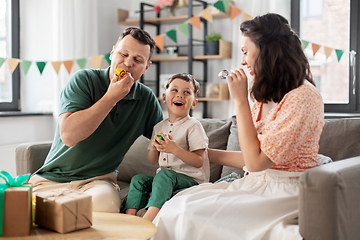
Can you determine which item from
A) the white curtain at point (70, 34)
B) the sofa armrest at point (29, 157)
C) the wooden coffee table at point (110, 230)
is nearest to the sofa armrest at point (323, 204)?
the wooden coffee table at point (110, 230)

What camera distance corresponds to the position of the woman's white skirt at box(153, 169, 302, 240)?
1222mm

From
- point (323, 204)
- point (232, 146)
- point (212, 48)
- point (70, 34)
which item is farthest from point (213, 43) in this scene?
point (323, 204)

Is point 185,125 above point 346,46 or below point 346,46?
below

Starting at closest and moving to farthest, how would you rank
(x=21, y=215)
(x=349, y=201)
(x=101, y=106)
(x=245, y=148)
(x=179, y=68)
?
1. (x=21, y=215)
2. (x=349, y=201)
3. (x=245, y=148)
4. (x=101, y=106)
5. (x=179, y=68)

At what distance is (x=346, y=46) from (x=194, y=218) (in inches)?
111

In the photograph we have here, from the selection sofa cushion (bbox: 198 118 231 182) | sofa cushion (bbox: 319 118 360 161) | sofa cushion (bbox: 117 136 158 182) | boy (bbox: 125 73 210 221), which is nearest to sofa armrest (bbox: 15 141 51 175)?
sofa cushion (bbox: 117 136 158 182)

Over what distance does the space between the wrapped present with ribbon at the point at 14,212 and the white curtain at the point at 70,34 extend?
275 cm

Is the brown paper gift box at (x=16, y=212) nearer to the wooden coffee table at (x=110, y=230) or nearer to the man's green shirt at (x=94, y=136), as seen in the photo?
the wooden coffee table at (x=110, y=230)

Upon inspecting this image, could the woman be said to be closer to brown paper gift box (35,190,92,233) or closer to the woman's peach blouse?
the woman's peach blouse

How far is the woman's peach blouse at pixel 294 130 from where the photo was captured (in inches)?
48.9

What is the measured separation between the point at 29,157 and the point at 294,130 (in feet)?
4.82

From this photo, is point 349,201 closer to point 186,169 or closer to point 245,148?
point 245,148

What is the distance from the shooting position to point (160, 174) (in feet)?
5.39

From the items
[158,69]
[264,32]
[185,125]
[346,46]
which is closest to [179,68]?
[158,69]
